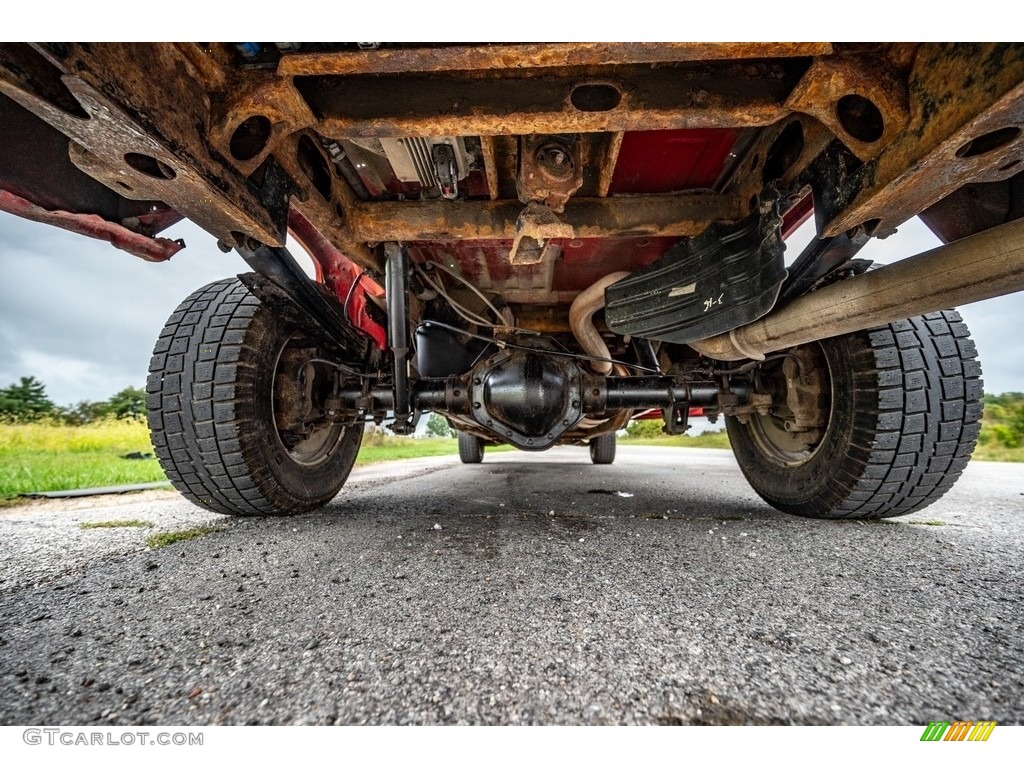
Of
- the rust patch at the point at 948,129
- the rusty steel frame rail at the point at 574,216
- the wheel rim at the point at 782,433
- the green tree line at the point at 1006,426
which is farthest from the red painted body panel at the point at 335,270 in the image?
the green tree line at the point at 1006,426

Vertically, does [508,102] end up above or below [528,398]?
above

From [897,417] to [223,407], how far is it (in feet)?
6.75

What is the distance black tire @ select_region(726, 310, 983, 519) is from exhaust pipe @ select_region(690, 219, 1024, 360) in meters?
0.36

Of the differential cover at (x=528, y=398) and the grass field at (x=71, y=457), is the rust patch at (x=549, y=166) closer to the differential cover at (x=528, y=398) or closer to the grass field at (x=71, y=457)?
the differential cover at (x=528, y=398)

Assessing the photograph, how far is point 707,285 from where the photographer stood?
117 cm

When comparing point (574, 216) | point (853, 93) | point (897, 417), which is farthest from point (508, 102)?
point (897, 417)

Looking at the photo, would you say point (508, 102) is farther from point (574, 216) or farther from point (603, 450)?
point (603, 450)

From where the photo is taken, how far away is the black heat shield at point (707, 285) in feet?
3.29

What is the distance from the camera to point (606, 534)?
117cm

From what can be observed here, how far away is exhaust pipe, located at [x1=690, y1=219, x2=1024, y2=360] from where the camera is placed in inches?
28.1

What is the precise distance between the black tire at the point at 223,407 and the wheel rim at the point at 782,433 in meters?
1.80
